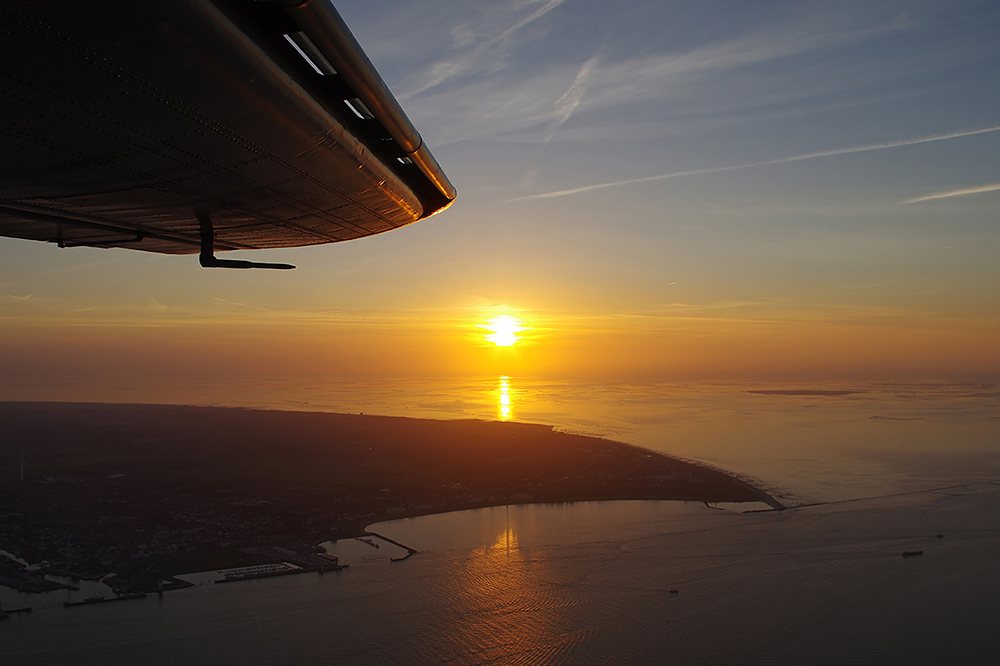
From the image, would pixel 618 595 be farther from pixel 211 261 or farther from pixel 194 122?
pixel 194 122

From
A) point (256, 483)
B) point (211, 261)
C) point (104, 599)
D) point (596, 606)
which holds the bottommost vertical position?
point (596, 606)

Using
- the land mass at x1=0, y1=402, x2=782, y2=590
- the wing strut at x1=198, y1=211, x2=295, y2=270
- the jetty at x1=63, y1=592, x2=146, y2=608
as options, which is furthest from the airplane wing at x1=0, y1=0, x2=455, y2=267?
the land mass at x1=0, y1=402, x2=782, y2=590

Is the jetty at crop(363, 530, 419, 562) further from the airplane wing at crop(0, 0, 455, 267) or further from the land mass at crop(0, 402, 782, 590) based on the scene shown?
the airplane wing at crop(0, 0, 455, 267)

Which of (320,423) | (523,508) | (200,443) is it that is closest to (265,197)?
(523,508)

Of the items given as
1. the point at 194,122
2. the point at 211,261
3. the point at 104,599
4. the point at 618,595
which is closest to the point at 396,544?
the point at 618,595

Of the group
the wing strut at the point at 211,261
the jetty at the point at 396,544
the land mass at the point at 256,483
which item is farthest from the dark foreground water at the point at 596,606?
the wing strut at the point at 211,261

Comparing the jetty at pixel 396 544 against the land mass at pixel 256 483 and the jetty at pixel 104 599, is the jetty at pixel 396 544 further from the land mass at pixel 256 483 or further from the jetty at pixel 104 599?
the jetty at pixel 104 599

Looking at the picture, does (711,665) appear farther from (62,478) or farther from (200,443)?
(200,443)
